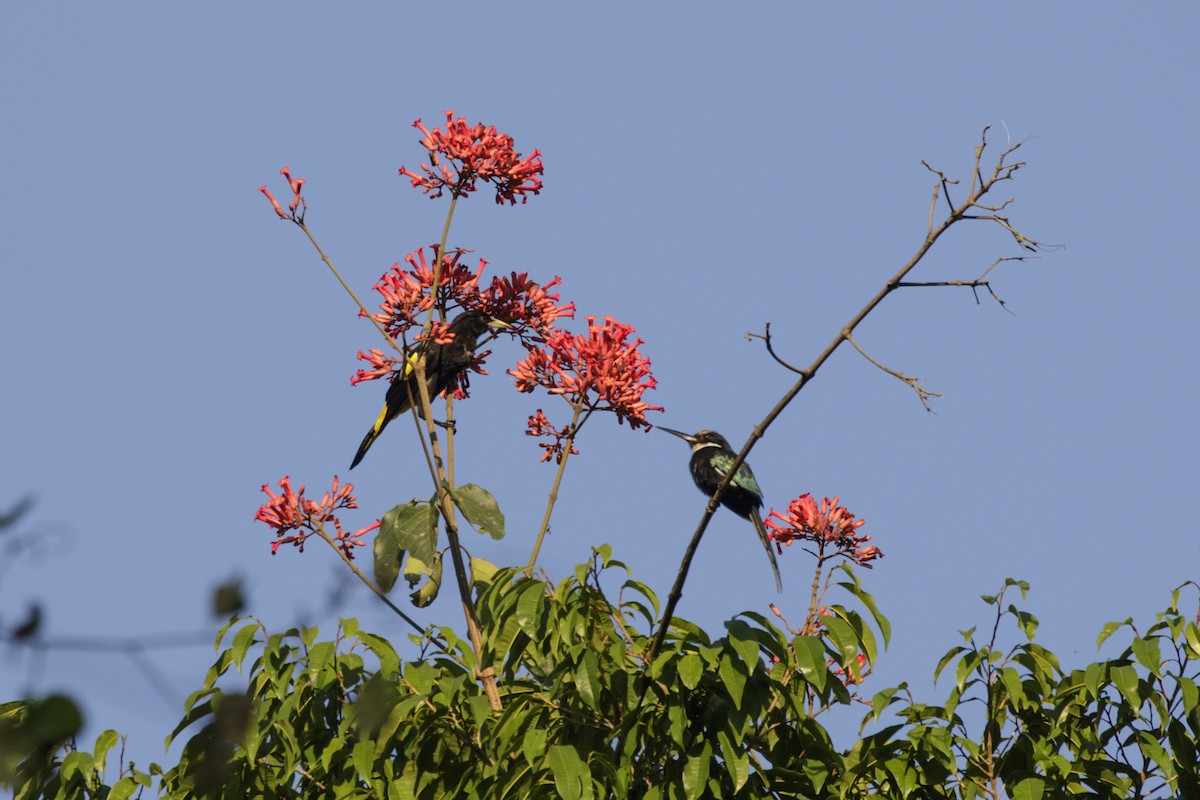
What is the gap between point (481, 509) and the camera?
14.6 feet

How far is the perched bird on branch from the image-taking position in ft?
23.0

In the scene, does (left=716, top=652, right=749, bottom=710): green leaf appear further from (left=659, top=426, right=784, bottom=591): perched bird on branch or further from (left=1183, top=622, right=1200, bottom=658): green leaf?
(left=659, top=426, right=784, bottom=591): perched bird on branch

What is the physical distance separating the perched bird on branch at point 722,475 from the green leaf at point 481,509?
2433mm

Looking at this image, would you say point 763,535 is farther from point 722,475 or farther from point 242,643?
point 242,643

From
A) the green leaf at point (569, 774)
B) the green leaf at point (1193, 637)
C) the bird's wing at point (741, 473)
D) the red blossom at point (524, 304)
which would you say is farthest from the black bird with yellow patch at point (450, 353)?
the green leaf at point (1193, 637)

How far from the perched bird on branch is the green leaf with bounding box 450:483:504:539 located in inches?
95.8

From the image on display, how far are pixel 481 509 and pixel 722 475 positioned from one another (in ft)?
10.4

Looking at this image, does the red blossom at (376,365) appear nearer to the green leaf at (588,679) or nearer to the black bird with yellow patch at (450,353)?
the black bird with yellow patch at (450,353)

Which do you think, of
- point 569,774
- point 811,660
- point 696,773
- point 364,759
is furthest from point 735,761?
point 364,759

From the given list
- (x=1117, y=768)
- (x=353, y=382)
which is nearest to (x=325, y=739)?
(x=353, y=382)

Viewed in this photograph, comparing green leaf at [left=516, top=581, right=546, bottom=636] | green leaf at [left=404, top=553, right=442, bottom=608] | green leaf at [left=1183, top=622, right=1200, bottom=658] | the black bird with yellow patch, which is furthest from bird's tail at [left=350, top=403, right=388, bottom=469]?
green leaf at [left=1183, top=622, right=1200, bottom=658]

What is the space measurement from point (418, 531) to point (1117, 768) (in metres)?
2.13

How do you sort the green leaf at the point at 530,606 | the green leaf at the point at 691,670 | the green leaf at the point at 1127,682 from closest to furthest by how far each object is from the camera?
the green leaf at the point at 691,670 → the green leaf at the point at 1127,682 → the green leaf at the point at 530,606

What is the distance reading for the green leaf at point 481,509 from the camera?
4.44m
